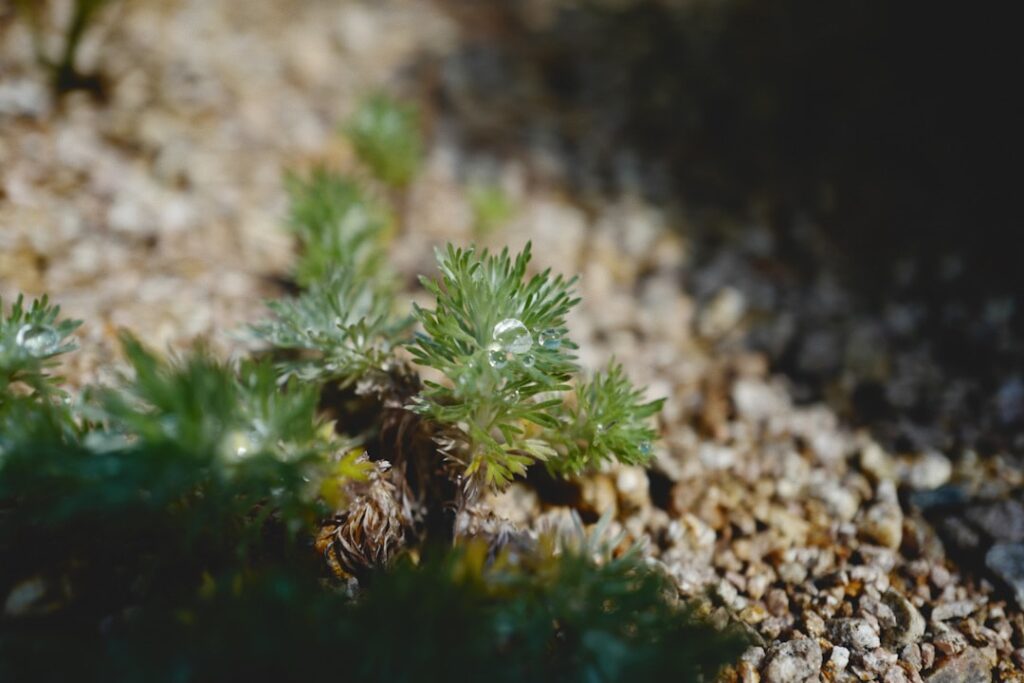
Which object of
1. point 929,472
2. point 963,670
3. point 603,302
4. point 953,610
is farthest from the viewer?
point 603,302

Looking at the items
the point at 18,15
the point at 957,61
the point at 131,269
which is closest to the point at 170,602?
the point at 131,269

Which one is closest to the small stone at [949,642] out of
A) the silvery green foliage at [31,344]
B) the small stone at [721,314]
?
the small stone at [721,314]

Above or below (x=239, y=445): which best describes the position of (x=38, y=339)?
above

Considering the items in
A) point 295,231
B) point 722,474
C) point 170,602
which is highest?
point 295,231

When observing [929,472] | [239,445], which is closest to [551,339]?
[239,445]

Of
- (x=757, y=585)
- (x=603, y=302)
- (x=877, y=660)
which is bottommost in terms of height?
(x=877, y=660)

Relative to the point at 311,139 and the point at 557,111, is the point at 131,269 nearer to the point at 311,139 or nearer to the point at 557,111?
the point at 311,139

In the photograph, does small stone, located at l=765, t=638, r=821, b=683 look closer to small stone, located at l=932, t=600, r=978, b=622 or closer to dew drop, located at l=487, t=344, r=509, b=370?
small stone, located at l=932, t=600, r=978, b=622

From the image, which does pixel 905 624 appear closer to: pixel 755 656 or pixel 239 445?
pixel 755 656
